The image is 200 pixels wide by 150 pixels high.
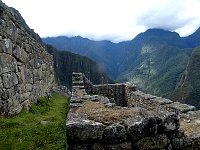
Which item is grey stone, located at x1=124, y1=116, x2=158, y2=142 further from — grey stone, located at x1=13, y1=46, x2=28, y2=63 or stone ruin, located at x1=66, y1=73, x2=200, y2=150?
grey stone, located at x1=13, y1=46, x2=28, y2=63

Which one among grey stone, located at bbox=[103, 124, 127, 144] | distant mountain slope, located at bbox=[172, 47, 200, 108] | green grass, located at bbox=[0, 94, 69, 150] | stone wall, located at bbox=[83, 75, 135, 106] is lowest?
distant mountain slope, located at bbox=[172, 47, 200, 108]

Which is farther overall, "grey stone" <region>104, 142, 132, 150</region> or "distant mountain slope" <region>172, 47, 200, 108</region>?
"distant mountain slope" <region>172, 47, 200, 108</region>

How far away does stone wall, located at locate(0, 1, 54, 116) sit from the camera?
1021 cm

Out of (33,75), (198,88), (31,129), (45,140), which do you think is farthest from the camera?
(198,88)

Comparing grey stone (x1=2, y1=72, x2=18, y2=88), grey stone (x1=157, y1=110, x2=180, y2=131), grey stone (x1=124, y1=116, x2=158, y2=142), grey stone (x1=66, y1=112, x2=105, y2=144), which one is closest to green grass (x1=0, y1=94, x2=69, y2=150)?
grey stone (x1=2, y1=72, x2=18, y2=88)

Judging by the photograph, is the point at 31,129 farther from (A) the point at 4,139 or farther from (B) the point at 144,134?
(B) the point at 144,134

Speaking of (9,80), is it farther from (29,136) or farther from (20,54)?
(29,136)

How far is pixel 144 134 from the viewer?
5.26 meters

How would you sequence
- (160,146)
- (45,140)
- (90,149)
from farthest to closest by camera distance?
(45,140)
(160,146)
(90,149)

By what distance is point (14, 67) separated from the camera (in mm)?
11391

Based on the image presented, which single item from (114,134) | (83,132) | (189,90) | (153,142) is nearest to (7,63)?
(83,132)

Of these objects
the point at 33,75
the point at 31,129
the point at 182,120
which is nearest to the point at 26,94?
the point at 33,75

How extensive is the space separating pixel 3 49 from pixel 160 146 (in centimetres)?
661

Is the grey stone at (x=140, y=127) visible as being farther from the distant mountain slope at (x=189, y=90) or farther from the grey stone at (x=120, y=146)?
the distant mountain slope at (x=189, y=90)
